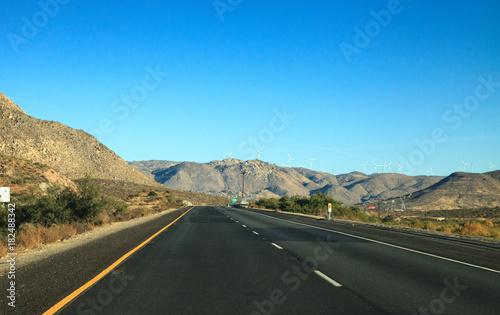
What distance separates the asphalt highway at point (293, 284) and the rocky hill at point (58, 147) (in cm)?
5737

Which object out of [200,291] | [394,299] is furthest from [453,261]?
[200,291]

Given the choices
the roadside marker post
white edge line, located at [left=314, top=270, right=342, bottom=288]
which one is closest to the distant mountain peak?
the roadside marker post

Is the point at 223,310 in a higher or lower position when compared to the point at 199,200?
lower

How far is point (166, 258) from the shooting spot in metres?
11.5

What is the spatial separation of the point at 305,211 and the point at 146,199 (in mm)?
32213

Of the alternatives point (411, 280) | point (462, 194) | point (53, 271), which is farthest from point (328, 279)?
point (462, 194)

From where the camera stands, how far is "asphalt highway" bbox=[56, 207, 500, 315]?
633cm

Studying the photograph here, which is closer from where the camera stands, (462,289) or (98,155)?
(462,289)

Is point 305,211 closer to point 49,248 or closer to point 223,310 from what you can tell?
point 49,248

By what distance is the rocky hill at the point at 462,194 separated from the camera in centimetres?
10625
